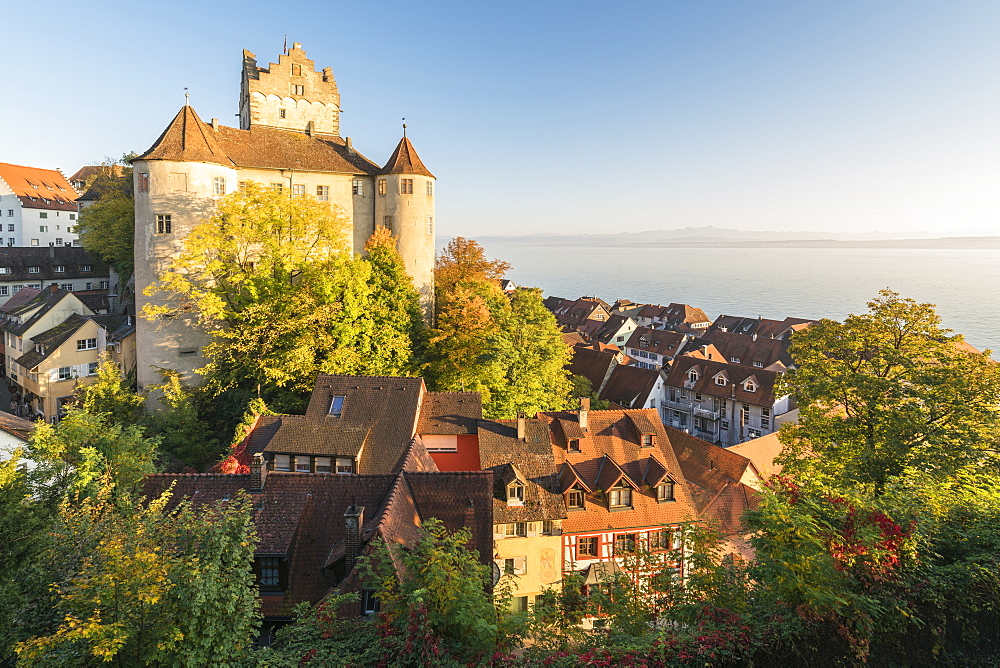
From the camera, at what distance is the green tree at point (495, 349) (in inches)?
1236

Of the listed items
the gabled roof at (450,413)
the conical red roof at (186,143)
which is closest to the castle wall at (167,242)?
the conical red roof at (186,143)

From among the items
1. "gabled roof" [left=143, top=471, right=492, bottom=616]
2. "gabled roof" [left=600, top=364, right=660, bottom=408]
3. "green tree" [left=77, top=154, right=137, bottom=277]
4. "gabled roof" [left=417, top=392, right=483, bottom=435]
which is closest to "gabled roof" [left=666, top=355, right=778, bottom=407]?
"gabled roof" [left=600, top=364, right=660, bottom=408]

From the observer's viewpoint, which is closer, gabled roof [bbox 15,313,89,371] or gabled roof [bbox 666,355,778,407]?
gabled roof [bbox 15,313,89,371]

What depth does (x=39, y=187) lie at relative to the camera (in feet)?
255

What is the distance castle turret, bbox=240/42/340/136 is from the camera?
1485 inches

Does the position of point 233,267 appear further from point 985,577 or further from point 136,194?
point 985,577

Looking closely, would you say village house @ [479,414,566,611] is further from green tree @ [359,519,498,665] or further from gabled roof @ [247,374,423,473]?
green tree @ [359,519,498,665]

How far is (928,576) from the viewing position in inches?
340

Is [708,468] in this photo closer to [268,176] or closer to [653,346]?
[268,176]

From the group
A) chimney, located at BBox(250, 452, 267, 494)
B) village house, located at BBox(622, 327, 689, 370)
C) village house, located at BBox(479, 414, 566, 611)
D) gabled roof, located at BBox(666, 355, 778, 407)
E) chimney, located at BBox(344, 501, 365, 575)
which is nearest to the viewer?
chimney, located at BBox(344, 501, 365, 575)

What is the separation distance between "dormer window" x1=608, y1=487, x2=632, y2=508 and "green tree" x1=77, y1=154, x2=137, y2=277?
38.5 m

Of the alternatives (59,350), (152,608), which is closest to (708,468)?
(152,608)

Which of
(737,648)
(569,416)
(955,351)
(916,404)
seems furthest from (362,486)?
(955,351)

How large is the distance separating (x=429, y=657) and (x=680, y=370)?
44.6 m
